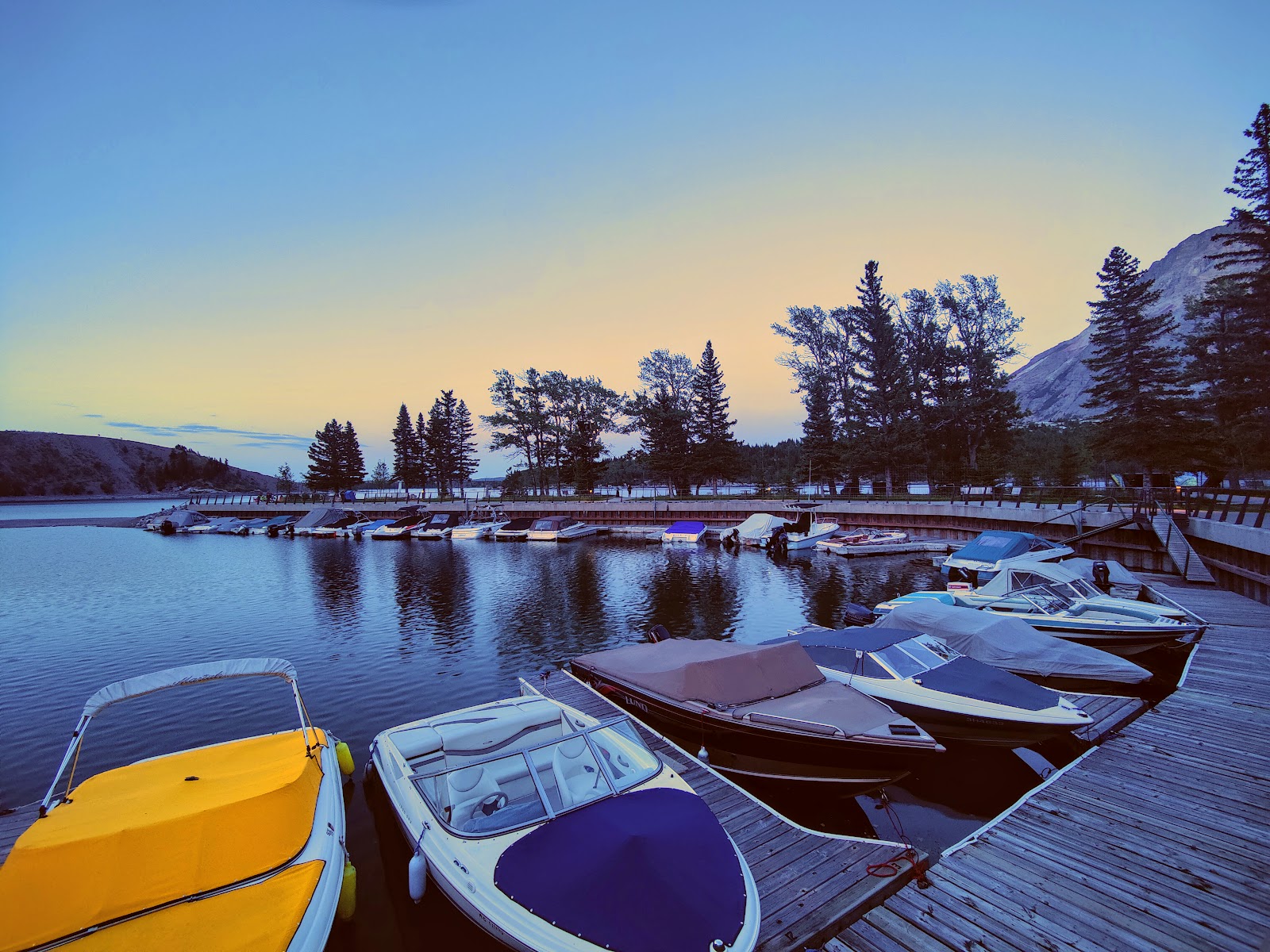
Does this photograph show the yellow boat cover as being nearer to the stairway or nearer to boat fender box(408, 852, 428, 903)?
boat fender box(408, 852, 428, 903)

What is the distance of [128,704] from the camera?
1502 cm

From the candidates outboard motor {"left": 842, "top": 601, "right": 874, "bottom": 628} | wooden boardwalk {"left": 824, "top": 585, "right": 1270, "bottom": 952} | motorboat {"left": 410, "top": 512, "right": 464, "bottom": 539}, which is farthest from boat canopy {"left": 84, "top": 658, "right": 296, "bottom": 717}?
motorboat {"left": 410, "top": 512, "right": 464, "bottom": 539}

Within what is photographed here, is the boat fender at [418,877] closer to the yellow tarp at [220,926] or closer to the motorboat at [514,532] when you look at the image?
the yellow tarp at [220,926]

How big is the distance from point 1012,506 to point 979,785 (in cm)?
3301

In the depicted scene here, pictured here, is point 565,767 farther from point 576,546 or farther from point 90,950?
point 576,546

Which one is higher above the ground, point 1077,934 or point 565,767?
point 565,767

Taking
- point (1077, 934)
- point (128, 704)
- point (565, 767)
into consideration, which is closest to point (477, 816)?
point (565, 767)

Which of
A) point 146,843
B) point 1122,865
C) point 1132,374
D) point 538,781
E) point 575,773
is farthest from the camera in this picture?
point 1132,374

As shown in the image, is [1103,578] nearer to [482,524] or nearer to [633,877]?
[633,877]

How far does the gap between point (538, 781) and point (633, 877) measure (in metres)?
1.69

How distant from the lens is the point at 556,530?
51781 millimetres

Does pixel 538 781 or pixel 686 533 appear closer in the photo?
pixel 538 781

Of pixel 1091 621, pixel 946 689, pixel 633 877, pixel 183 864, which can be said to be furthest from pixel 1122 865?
pixel 1091 621

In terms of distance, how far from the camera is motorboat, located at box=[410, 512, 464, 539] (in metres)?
56.3
